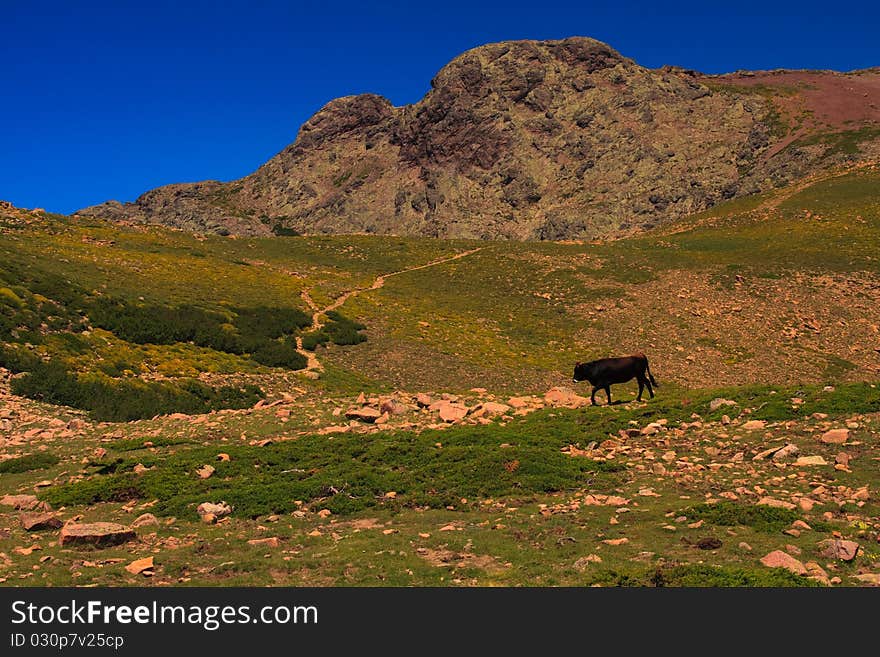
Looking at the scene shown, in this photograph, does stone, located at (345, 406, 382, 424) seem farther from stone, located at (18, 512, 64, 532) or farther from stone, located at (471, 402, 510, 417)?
stone, located at (18, 512, 64, 532)

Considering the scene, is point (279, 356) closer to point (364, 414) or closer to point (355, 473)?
point (364, 414)

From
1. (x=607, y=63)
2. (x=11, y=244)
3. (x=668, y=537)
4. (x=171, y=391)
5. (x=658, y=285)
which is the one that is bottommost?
(x=668, y=537)

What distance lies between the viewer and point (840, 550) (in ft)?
32.3

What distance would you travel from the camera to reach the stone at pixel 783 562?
31.0ft

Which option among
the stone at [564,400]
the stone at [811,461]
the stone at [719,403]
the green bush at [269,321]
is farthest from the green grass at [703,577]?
the green bush at [269,321]

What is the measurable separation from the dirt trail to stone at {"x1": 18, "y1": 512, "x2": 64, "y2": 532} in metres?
22.3

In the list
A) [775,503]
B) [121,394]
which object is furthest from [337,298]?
[775,503]

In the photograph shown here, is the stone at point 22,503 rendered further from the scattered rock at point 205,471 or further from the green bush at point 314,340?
the green bush at point 314,340

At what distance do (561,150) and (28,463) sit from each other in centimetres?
13795

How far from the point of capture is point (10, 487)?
683 inches

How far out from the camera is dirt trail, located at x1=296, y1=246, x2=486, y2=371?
3872 centimetres
